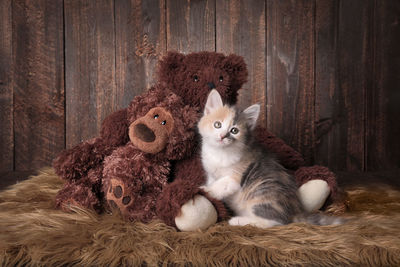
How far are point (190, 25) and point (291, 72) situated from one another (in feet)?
2.02

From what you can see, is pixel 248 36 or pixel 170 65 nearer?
pixel 170 65

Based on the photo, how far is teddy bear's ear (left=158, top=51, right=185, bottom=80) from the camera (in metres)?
1.12

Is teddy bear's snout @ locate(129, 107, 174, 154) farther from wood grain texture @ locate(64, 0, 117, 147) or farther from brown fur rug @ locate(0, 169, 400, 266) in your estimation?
wood grain texture @ locate(64, 0, 117, 147)

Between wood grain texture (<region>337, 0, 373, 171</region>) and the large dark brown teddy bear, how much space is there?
0.83m

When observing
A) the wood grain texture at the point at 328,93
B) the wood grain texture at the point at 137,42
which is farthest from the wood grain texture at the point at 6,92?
the wood grain texture at the point at 328,93

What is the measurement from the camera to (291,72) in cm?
179

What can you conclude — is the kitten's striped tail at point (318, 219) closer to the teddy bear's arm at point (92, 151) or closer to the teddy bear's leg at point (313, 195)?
the teddy bear's leg at point (313, 195)

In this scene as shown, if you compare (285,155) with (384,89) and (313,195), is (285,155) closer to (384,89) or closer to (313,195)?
(313,195)

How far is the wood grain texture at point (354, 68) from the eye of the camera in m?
1.78

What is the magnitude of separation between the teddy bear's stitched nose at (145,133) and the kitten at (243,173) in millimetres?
154

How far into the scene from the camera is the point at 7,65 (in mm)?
1767

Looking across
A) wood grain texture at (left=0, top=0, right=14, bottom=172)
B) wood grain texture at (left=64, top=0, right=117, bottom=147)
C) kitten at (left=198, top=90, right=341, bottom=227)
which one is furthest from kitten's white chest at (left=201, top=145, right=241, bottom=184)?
wood grain texture at (left=0, top=0, right=14, bottom=172)

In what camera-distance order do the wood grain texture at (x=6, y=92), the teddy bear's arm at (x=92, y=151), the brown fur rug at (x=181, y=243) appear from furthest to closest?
the wood grain texture at (x=6, y=92), the teddy bear's arm at (x=92, y=151), the brown fur rug at (x=181, y=243)

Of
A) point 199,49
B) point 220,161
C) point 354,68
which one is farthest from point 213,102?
point 354,68
